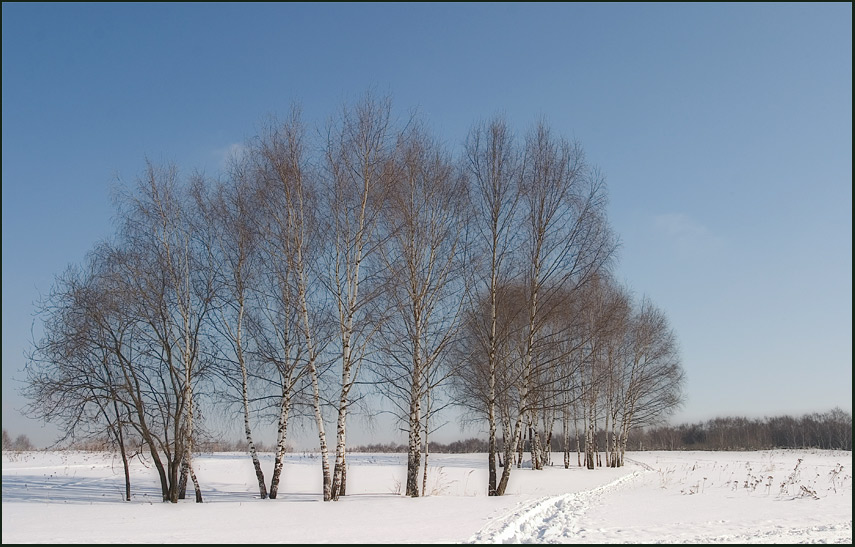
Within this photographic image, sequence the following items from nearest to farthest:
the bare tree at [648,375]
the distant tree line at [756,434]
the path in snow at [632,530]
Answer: the path in snow at [632,530] → the bare tree at [648,375] → the distant tree line at [756,434]

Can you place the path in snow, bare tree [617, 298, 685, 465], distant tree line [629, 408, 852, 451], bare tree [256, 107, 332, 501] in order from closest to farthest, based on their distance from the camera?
the path in snow < bare tree [256, 107, 332, 501] < bare tree [617, 298, 685, 465] < distant tree line [629, 408, 852, 451]

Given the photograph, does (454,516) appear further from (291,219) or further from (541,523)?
(291,219)

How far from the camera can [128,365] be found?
61.7 ft

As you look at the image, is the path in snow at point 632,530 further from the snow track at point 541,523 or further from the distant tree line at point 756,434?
the distant tree line at point 756,434

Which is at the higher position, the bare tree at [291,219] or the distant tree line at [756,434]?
the bare tree at [291,219]

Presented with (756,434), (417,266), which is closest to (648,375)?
(417,266)

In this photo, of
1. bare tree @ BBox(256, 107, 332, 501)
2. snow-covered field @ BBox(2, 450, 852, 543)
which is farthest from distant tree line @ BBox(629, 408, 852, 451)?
bare tree @ BBox(256, 107, 332, 501)

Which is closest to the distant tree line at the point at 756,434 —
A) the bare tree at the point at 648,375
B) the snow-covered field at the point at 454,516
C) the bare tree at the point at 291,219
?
the bare tree at the point at 648,375

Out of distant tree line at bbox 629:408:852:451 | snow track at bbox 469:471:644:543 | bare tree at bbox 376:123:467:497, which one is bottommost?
distant tree line at bbox 629:408:852:451

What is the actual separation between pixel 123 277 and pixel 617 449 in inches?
1252

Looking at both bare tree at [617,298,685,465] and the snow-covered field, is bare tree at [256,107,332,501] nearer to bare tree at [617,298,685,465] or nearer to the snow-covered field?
the snow-covered field

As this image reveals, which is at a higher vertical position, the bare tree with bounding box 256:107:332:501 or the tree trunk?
the bare tree with bounding box 256:107:332:501

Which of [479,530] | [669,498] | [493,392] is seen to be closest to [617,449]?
[669,498]

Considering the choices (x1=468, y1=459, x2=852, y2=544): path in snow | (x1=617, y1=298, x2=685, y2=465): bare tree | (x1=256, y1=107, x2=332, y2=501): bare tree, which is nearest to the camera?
(x1=468, y1=459, x2=852, y2=544): path in snow
